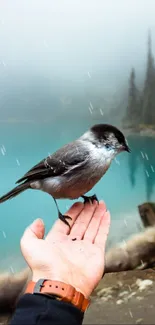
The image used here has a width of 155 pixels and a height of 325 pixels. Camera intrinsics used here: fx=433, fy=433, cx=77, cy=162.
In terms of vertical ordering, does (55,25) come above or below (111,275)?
above

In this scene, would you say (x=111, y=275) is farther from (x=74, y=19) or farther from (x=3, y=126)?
(x=74, y=19)

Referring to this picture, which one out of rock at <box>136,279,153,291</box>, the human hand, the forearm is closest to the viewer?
the forearm

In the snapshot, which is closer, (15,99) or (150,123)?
(15,99)

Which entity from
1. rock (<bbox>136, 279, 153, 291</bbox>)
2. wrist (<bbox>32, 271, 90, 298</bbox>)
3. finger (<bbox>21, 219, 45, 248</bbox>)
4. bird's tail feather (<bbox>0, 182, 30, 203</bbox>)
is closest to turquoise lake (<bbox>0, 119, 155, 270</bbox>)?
bird's tail feather (<bbox>0, 182, 30, 203</bbox>)

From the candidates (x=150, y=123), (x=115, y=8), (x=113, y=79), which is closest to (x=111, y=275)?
(x=150, y=123)

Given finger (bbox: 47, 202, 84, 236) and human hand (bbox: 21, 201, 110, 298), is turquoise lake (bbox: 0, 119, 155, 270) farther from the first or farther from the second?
human hand (bbox: 21, 201, 110, 298)

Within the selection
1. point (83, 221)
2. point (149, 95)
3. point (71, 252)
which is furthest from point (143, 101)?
point (71, 252)

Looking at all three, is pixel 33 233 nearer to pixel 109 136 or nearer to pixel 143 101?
pixel 109 136

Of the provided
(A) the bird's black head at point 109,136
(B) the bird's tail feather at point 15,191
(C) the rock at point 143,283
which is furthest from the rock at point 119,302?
(A) the bird's black head at point 109,136
